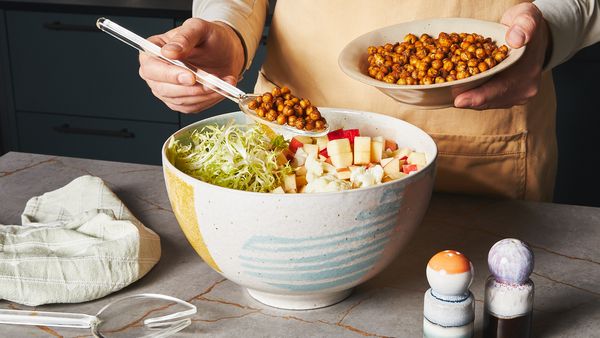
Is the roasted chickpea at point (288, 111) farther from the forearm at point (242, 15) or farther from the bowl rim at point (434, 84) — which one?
the forearm at point (242, 15)

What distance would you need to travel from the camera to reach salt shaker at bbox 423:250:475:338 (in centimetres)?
85

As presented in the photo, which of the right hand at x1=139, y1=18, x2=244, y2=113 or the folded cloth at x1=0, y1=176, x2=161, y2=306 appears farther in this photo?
the right hand at x1=139, y1=18, x2=244, y2=113

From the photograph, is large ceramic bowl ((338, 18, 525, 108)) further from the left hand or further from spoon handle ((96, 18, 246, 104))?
spoon handle ((96, 18, 246, 104))

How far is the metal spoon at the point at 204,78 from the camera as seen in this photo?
1134 millimetres

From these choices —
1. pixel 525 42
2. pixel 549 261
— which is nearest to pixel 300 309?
pixel 549 261

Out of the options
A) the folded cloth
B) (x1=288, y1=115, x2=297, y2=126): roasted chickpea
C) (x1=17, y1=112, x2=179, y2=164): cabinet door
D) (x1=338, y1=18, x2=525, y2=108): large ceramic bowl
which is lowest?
(x1=17, y1=112, x2=179, y2=164): cabinet door

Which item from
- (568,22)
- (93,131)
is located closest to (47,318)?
(568,22)

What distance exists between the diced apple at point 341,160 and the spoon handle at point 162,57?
204 mm

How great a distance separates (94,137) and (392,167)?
193 cm

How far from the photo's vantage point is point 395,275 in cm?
108

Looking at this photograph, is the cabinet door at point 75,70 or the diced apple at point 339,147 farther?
the cabinet door at point 75,70

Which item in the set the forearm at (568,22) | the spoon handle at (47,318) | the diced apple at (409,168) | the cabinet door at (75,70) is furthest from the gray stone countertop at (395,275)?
the cabinet door at (75,70)

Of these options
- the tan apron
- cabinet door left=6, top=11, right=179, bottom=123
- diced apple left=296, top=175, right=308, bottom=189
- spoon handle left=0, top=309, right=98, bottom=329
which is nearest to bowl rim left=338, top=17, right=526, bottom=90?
the tan apron

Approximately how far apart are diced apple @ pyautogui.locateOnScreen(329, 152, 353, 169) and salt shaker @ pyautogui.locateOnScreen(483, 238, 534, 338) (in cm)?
24
